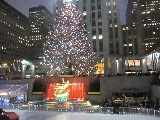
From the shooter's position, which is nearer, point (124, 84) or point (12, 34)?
point (124, 84)

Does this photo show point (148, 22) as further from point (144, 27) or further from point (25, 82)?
point (25, 82)

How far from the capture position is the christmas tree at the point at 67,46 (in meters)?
40.9

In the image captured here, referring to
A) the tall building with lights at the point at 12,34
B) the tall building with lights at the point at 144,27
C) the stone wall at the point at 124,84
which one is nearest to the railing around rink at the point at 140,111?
the stone wall at the point at 124,84

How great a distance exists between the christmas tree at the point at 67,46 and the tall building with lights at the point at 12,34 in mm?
57616

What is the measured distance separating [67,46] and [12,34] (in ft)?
284

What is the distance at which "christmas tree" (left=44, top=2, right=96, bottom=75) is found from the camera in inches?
1609

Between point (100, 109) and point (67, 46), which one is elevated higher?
point (67, 46)

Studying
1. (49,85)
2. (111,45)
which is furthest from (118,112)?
(111,45)

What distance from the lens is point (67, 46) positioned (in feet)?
134

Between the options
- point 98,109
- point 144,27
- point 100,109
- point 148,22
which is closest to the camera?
point 100,109

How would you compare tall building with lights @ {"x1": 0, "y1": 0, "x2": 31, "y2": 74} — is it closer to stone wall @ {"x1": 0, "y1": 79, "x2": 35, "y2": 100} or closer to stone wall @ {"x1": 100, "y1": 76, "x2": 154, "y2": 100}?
stone wall @ {"x1": 0, "y1": 79, "x2": 35, "y2": 100}

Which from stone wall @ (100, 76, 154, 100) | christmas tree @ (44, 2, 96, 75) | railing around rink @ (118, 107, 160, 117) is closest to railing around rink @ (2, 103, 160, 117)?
railing around rink @ (118, 107, 160, 117)

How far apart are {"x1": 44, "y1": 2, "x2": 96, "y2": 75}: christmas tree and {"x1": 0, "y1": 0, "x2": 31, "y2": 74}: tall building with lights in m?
57.6

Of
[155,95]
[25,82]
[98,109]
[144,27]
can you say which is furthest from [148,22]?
[98,109]
